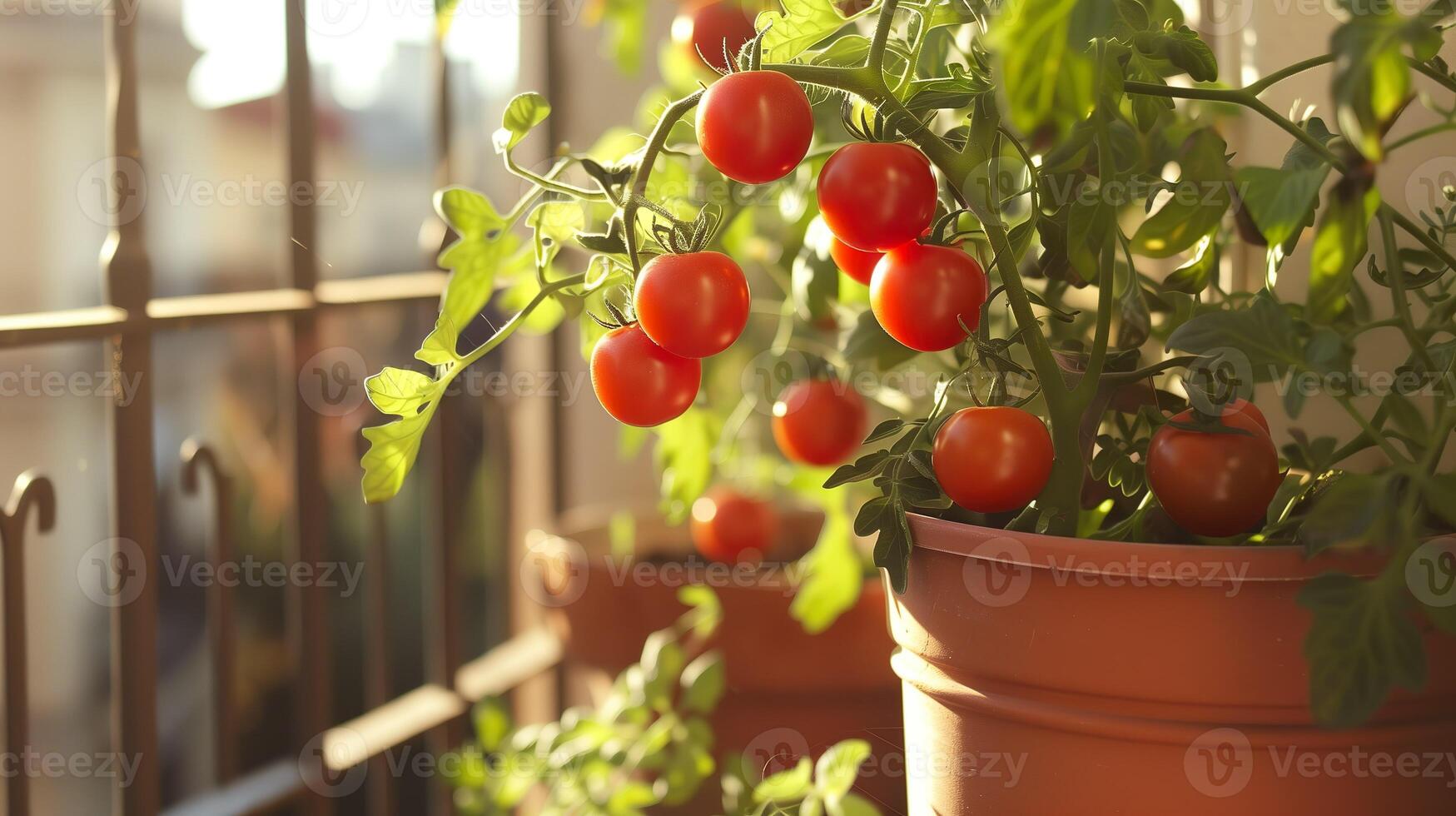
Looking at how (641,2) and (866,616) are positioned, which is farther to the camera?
(641,2)

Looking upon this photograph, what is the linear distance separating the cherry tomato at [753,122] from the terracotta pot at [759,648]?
0.52m

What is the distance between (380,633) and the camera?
1.12m

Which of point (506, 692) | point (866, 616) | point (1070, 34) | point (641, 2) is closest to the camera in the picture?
point (1070, 34)

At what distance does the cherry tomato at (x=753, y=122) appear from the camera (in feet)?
1.57

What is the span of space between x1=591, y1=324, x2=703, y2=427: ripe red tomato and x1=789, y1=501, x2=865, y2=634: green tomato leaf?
0.38 metres

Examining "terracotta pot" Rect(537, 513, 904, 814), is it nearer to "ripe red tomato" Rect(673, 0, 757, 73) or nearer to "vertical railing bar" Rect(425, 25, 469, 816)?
"vertical railing bar" Rect(425, 25, 469, 816)

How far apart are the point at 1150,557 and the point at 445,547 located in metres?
0.86

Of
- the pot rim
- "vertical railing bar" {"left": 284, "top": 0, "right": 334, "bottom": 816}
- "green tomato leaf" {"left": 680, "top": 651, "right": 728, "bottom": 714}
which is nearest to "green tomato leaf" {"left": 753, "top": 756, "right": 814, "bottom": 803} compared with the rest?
Result: "green tomato leaf" {"left": 680, "top": 651, "right": 728, "bottom": 714}

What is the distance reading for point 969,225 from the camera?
628mm

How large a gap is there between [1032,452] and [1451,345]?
18cm

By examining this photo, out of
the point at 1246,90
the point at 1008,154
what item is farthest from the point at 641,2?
the point at 1246,90

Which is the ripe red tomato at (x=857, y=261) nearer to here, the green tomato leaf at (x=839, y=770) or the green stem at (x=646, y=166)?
the green stem at (x=646, y=166)

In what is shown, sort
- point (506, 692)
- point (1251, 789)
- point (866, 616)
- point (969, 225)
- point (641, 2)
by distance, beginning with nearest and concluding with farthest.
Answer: point (1251, 789) → point (969, 225) → point (866, 616) → point (641, 2) → point (506, 692)

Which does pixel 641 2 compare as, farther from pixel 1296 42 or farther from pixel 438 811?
pixel 438 811
